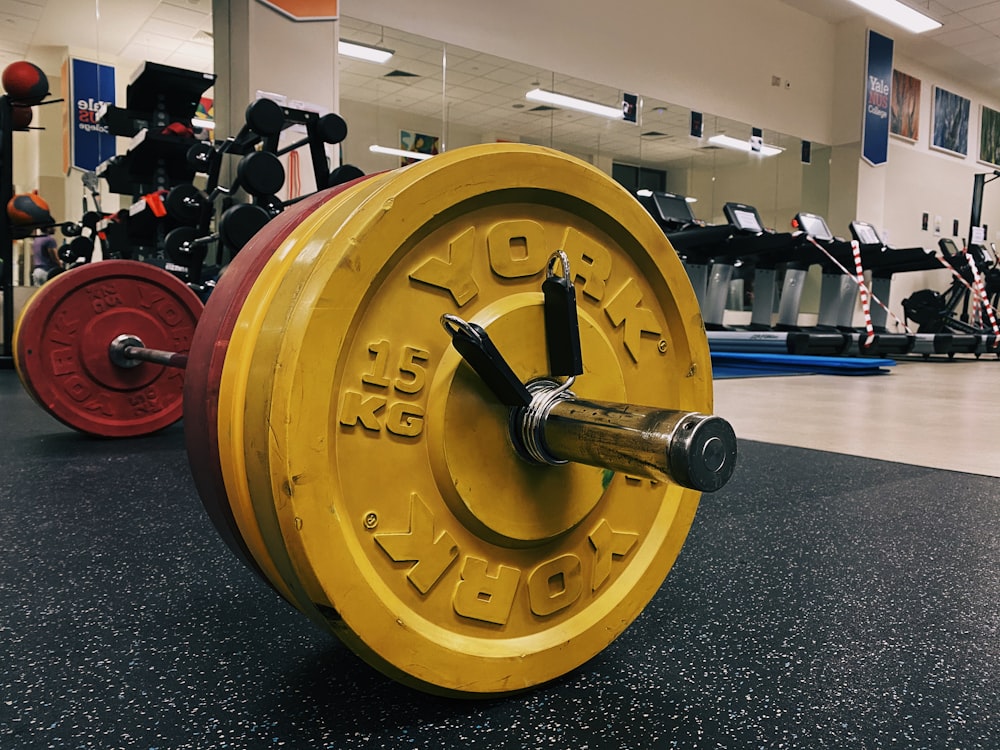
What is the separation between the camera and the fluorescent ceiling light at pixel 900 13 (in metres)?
7.60

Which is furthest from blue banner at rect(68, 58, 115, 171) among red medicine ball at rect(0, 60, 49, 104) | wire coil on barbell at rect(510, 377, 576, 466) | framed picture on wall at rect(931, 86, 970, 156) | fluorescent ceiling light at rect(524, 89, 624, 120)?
framed picture on wall at rect(931, 86, 970, 156)

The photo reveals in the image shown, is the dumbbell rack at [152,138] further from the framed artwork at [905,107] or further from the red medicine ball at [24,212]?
the framed artwork at [905,107]

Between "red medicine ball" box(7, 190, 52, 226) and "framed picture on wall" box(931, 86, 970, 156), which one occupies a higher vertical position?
"framed picture on wall" box(931, 86, 970, 156)

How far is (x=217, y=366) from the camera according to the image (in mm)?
656

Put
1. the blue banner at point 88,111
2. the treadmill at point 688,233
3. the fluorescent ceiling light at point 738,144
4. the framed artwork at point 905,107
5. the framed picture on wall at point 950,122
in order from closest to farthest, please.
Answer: the treadmill at point 688,233
the blue banner at point 88,111
the fluorescent ceiling light at point 738,144
the framed artwork at point 905,107
the framed picture on wall at point 950,122

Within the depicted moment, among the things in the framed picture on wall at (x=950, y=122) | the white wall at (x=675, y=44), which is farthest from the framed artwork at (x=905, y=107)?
the white wall at (x=675, y=44)

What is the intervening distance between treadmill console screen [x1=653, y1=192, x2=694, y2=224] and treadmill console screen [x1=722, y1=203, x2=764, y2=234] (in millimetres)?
319

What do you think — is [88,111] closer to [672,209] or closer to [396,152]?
[396,152]

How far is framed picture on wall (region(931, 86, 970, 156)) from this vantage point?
424 inches

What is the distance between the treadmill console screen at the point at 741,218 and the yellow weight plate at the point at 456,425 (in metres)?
5.71

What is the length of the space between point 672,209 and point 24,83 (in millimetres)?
4694

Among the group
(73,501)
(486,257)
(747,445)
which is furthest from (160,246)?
(486,257)

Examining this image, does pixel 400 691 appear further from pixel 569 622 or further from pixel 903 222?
pixel 903 222

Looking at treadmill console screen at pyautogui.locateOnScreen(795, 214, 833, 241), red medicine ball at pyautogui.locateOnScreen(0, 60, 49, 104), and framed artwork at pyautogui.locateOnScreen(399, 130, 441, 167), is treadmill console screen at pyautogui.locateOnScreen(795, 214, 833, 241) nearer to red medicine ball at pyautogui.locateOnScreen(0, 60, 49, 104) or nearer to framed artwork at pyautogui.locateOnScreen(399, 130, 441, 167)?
framed artwork at pyautogui.locateOnScreen(399, 130, 441, 167)
